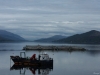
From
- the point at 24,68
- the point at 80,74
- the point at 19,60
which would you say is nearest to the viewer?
the point at 80,74

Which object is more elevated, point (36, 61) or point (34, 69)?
point (36, 61)

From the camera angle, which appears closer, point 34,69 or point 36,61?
point 34,69

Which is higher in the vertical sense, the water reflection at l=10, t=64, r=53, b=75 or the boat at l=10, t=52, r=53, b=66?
the boat at l=10, t=52, r=53, b=66

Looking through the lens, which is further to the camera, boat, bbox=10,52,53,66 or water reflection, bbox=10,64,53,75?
boat, bbox=10,52,53,66

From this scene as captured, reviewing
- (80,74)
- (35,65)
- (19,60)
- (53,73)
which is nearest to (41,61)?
(35,65)

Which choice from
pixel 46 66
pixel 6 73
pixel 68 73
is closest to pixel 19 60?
pixel 46 66

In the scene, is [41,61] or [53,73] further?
[41,61]

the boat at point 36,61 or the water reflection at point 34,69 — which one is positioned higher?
the boat at point 36,61

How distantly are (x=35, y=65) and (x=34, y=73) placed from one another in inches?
287

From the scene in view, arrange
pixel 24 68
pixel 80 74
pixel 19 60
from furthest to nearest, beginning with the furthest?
pixel 19 60, pixel 24 68, pixel 80 74

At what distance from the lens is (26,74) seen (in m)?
39.6

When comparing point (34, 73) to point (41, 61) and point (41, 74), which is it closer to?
point (41, 74)

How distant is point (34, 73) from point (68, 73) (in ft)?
16.9

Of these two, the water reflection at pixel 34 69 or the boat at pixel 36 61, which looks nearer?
the water reflection at pixel 34 69
